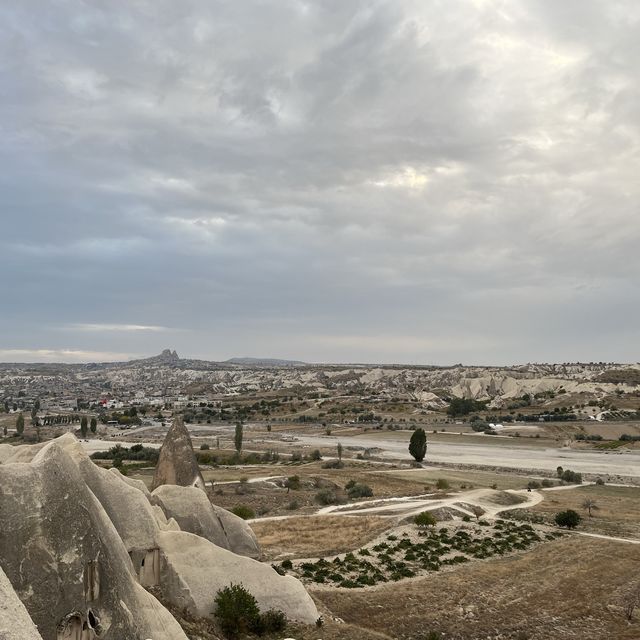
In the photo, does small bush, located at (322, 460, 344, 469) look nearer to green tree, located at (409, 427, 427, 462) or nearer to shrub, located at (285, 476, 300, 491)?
green tree, located at (409, 427, 427, 462)

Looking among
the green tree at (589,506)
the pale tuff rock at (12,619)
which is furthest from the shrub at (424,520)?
the pale tuff rock at (12,619)

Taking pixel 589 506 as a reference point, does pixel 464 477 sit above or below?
below

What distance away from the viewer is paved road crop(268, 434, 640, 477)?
80.8 meters

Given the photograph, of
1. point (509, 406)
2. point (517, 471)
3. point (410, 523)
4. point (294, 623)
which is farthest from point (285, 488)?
point (509, 406)

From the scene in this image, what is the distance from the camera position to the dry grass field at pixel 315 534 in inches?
1220

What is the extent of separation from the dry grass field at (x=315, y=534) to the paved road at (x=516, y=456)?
163ft

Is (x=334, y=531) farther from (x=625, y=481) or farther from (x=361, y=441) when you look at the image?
(x=361, y=441)

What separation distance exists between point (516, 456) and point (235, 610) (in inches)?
3358

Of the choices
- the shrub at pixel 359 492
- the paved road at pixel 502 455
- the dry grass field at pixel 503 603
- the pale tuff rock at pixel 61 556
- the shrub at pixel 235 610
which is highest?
the pale tuff rock at pixel 61 556

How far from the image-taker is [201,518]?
74.9 ft

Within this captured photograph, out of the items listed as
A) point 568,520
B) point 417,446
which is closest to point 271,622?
point 568,520

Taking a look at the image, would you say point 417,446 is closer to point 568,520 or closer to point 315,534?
point 568,520

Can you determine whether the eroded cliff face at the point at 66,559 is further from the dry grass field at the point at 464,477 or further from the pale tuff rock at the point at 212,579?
the dry grass field at the point at 464,477

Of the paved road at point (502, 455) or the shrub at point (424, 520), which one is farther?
the paved road at point (502, 455)
